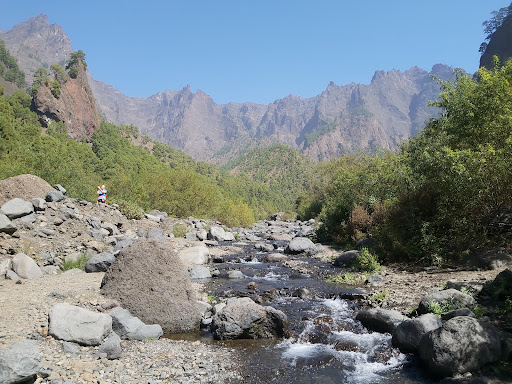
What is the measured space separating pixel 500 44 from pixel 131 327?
129898 mm

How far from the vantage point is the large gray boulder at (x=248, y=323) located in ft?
31.6

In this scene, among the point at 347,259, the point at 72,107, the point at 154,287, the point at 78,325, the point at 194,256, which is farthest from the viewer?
the point at 72,107

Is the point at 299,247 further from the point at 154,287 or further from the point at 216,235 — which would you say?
the point at 154,287

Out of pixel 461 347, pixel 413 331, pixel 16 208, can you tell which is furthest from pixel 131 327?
pixel 16 208

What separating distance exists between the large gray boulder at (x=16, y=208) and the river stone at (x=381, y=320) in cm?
1738

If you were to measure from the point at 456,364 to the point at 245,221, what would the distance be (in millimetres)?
52031

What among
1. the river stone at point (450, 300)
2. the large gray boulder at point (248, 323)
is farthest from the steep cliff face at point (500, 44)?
the large gray boulder at point (248, 323)

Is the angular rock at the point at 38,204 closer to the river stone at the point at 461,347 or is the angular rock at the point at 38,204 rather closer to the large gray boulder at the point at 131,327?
the large gray boulder at the point at 131,327

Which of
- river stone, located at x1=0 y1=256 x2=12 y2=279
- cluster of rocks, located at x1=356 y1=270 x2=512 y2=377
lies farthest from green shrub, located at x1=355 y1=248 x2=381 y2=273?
river stone, located at x1=0 y1=256 x2=12 y2=279

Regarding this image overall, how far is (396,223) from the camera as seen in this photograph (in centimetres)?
1916

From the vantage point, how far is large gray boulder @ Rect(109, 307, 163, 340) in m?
8.80

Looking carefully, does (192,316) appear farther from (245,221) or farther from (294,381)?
(245,221)

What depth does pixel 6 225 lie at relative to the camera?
52.4 ft

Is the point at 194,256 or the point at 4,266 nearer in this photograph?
the point at 4,266
